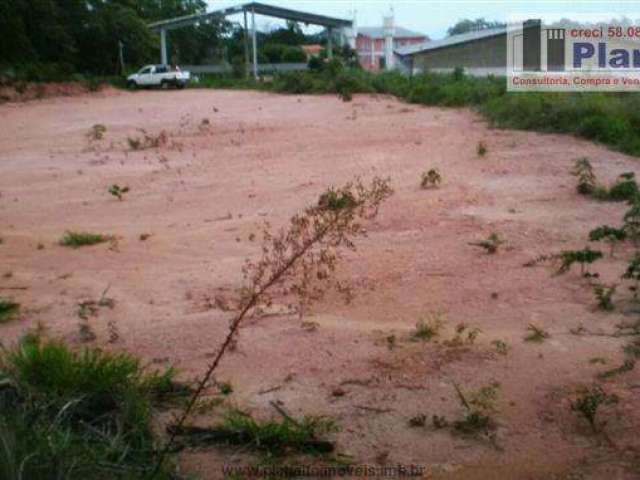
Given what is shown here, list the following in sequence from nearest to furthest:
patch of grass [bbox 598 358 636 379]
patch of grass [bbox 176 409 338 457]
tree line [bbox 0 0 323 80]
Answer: patch of grass [bbox 176 409 338 457], patch of grass [bbox 598 358 636 379], tree line [bbox 0 0 323 80]

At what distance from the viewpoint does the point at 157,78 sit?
3331 cm

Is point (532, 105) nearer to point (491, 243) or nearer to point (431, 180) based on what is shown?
point (431, 180)

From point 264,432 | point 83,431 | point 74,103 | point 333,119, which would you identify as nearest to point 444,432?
point 264,432

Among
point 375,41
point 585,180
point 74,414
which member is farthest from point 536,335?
point 375,41

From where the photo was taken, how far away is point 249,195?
25.6 feet

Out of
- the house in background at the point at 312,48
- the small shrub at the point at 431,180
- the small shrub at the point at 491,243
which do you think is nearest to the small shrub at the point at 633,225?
the small shrub at the point at 491,243

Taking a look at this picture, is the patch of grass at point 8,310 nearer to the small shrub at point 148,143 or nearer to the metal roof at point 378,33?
the small shrub at point 148,143

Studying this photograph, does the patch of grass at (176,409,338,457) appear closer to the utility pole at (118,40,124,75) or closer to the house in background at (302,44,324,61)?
the utility pole at (118,40,124,75)

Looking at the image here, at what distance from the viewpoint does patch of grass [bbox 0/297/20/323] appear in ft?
14.0

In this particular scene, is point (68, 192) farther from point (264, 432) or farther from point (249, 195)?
point (264, 432)

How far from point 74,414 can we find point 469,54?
31103 millimetres

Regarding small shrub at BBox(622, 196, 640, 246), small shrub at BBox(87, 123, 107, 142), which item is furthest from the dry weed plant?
small shrub at BBox(87, 123, 107, 142)

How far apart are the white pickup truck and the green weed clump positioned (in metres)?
31.5

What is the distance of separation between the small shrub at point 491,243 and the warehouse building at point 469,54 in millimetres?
24679
